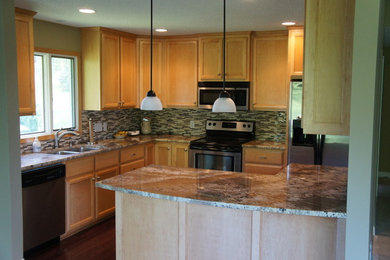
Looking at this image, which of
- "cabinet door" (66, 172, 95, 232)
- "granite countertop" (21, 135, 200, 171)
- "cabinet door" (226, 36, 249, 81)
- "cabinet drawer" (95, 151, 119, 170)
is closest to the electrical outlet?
"granite countertop" (21, 135, 200, 171)

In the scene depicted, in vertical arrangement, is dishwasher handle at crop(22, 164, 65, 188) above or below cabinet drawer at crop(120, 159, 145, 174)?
above

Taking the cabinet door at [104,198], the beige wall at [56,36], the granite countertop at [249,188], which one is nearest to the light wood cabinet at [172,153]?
the cabinet door at [104,198]

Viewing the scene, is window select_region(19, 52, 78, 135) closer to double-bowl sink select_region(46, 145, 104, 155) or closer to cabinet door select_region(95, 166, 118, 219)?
double-bowl sink select_region(46, 145, 104, 155)

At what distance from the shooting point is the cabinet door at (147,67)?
569cm

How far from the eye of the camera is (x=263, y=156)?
512 centimetres

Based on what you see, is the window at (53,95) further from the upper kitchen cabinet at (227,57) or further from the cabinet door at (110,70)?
the upper kitchen cabinet at (227,57)

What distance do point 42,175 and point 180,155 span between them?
7.27ft

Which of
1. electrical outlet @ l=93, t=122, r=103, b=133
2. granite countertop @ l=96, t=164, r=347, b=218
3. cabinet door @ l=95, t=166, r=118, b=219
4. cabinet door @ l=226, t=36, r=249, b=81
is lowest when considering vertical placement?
cabinet door @ l=95, t=166, r=118, b=219

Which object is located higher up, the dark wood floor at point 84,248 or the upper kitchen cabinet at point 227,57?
the upper kitchen cabinet at point 227,57

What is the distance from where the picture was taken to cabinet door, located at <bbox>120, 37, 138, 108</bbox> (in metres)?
5.43

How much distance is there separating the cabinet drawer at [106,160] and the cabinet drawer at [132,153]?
13cm

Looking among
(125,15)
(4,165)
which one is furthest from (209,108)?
(4,165)

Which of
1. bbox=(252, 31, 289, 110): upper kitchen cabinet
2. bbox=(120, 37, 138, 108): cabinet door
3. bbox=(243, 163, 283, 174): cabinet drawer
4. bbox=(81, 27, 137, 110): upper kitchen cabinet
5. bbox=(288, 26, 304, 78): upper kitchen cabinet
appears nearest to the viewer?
bbox=(288, 26, 304, 78): upper kitchen cabinet

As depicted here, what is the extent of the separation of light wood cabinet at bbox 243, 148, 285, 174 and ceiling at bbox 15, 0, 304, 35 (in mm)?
1571
